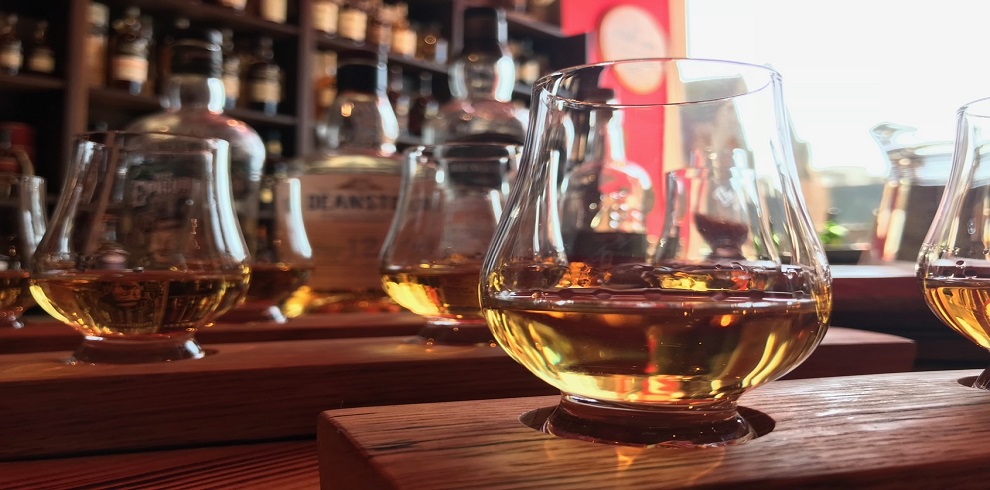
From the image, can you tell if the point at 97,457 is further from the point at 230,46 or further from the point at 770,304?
the point at 230,46

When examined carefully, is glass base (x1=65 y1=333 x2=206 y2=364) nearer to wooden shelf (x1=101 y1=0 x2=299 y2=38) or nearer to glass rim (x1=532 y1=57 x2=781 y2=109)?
glass rim (x1=532 y1=57 x2=781 y2=109)

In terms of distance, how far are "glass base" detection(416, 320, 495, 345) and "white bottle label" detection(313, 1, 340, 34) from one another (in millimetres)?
2152

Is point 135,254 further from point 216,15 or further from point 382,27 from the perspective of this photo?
point 382,27

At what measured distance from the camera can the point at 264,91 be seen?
239 centimetres

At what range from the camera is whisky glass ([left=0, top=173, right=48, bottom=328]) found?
669 mm

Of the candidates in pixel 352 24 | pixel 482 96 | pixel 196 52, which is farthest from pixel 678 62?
pixel 352 24

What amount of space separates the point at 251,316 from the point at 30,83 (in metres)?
1.64

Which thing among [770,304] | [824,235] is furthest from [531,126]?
[824,235]

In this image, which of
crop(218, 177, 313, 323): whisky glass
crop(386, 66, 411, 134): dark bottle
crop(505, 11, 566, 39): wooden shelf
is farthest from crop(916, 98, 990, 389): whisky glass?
crop(505, 11, 566, 39): wooden shelf

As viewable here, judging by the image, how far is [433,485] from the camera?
0.92 feet

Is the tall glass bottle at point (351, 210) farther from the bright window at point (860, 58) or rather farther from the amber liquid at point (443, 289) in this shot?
the bright window at point (860, 58)

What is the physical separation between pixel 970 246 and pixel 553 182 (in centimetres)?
25

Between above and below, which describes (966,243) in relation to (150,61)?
below

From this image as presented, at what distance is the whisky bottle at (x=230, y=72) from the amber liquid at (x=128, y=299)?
1824mm
